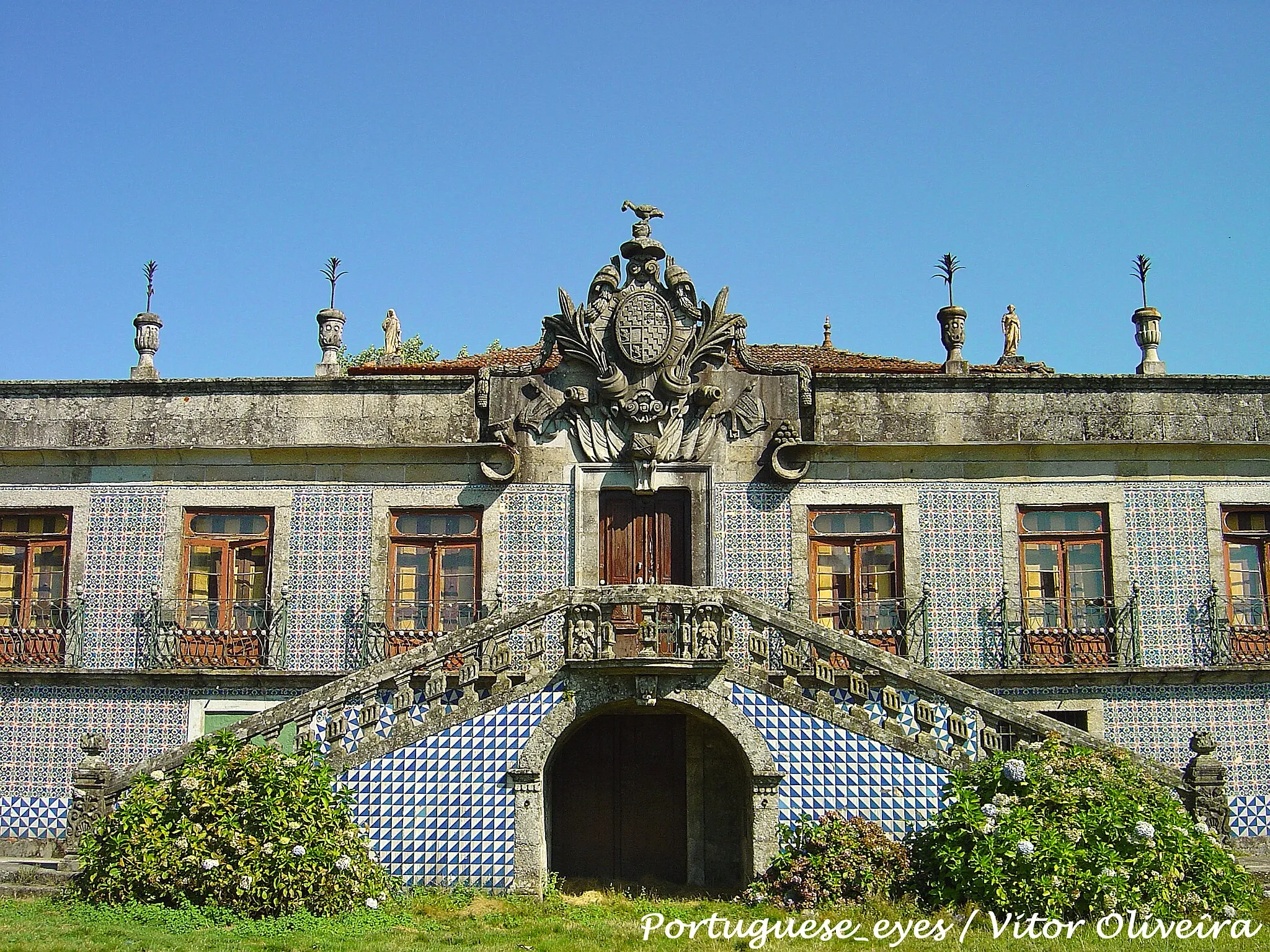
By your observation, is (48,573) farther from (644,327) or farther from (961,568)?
(961,568)

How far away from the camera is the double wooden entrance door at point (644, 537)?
15.5 meters

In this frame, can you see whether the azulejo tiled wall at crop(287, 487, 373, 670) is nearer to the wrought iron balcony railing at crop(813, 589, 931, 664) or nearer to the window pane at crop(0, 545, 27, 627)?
the window pane at crop(0, 545, 27, 627)

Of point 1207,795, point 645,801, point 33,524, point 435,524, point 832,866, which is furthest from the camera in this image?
point 33,524

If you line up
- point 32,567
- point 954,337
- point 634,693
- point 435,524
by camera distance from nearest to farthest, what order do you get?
point 634,693 < point 435,524 < point 32,567 < point 954,337

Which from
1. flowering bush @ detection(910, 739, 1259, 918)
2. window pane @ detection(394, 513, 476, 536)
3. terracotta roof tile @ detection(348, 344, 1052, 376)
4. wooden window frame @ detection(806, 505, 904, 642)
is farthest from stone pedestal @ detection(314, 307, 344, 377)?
A: flowering bush @ detection(910, 739, 1259, 918)

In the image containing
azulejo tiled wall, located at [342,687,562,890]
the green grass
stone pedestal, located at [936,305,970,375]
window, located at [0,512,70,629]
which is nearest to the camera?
the green grass

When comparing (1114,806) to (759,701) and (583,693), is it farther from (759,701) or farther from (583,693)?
(583,693)

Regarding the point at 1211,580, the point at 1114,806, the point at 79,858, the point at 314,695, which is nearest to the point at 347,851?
the point at 314,695

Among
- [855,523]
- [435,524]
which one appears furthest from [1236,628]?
[435,524]

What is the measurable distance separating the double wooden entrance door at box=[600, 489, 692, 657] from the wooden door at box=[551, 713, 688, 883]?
1.73 metres

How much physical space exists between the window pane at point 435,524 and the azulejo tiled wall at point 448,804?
3738 millimetres

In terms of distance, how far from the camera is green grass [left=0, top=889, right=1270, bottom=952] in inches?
395

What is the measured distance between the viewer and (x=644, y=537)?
15602 millimetres

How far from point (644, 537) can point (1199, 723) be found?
22.0 ft
